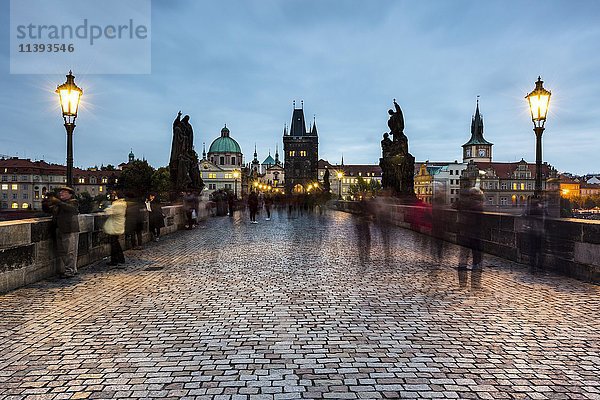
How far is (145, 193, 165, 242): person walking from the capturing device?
14750 mm

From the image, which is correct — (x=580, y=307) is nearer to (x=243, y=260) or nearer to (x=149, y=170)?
(x=243, y=260)

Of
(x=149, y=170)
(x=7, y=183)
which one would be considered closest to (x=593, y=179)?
(x=149, y=170)

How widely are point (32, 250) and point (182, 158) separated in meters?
12.7

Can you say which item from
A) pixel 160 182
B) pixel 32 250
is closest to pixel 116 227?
pixel 32 250

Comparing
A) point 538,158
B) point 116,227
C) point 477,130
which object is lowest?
point 116,227

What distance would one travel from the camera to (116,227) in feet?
32.4

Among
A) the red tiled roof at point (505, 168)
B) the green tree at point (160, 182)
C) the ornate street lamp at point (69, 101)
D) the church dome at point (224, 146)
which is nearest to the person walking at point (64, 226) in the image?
the ornate street lamp at point (69, 101)

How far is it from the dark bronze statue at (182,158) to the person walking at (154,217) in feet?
15.8

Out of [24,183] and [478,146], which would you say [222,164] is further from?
[478,146]

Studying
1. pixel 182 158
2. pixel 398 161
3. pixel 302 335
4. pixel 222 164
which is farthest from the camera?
pixel 222 164

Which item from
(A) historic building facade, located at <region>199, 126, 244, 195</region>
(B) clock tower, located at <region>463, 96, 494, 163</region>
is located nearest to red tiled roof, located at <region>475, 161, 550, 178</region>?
(B) clock tower, located at <region>463, 96, 494, 163</region>

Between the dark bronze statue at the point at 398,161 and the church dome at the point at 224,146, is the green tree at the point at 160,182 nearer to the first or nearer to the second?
the church dome at the point at 224,146

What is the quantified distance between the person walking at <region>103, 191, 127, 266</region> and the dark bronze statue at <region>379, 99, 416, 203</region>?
15.1 metres

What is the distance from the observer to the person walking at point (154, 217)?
48.4 ft
